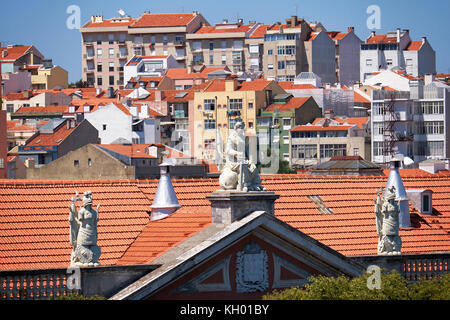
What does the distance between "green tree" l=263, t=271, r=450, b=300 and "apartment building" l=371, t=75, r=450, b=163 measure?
14370 cm

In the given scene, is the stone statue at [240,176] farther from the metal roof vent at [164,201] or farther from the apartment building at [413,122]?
the apartment building at [413,122]

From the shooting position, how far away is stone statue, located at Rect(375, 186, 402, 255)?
1719 inches

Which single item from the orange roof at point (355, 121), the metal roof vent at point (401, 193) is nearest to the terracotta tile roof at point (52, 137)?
the orange roof at point (355, 121)

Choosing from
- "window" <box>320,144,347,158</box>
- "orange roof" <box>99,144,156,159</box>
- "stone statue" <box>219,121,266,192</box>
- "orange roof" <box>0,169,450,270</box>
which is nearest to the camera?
"stone statue" <box>219,121,266,192</box>

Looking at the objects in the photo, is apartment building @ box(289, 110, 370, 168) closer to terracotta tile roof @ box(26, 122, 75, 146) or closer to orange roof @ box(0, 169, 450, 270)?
terracotta tile roof @ box(26, 122, 75, 146)

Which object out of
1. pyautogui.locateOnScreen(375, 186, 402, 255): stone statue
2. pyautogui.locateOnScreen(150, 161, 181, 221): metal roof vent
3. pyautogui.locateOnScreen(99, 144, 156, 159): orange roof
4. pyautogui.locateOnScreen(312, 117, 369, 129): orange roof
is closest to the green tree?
pyautogui.locateOnScreen(375, 186, 402, 255): stone statue

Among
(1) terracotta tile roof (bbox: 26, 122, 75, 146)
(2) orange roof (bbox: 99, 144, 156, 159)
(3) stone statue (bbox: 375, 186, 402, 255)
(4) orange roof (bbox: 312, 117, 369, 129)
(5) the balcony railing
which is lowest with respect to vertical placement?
(5) the balcony railing

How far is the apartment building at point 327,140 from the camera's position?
18588 centimetres

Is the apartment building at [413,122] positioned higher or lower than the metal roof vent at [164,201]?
higher

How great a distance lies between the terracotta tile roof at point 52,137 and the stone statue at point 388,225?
379ft

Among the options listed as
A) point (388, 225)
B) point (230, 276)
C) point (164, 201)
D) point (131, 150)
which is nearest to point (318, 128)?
point (131, 150)

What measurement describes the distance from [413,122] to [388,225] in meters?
145

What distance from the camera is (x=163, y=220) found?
4541cm

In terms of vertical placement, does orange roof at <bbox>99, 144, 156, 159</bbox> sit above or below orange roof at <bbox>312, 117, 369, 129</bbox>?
below
